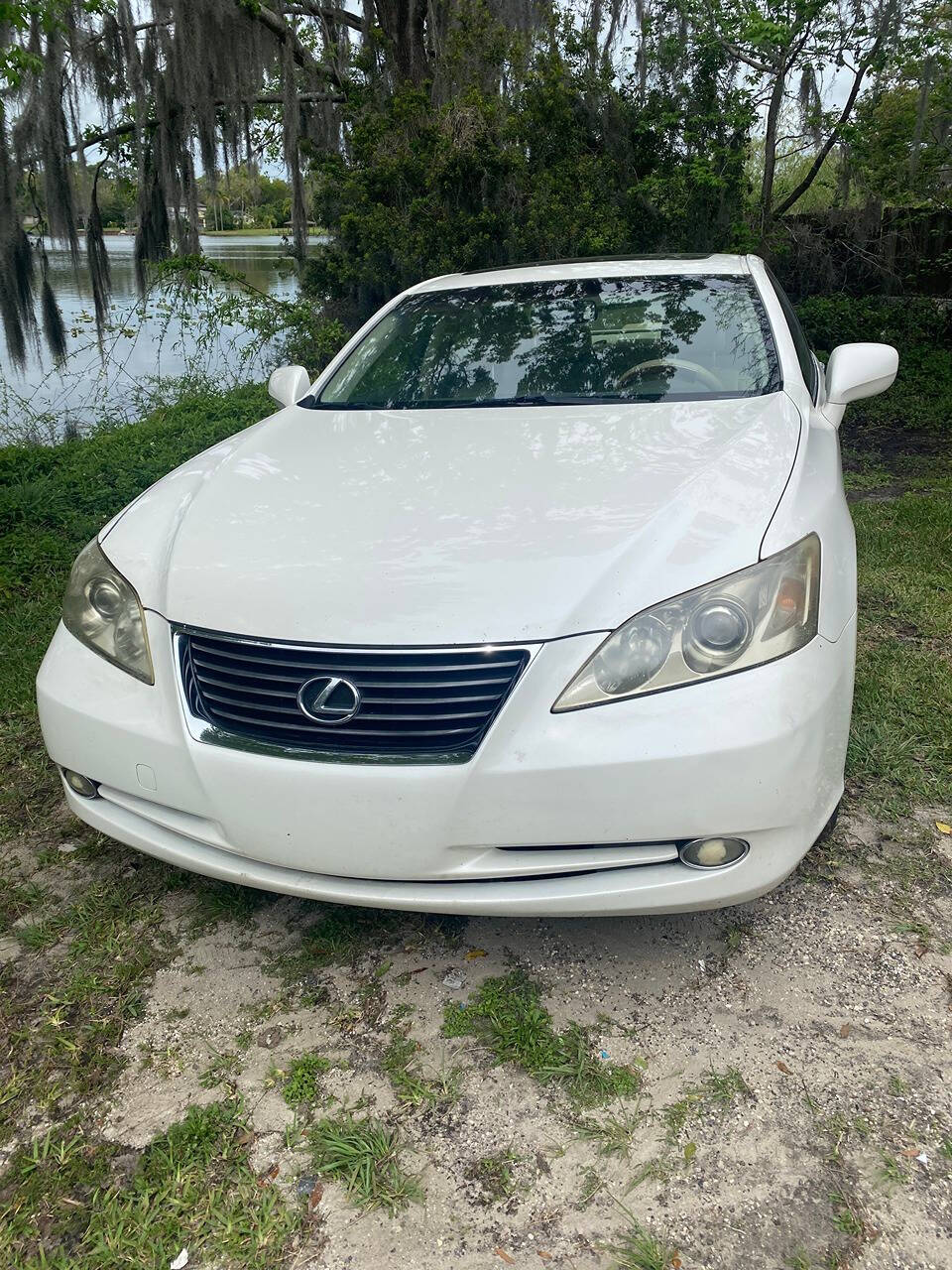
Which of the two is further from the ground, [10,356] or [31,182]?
[31,182]

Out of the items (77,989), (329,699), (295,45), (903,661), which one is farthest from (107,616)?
(295,45)

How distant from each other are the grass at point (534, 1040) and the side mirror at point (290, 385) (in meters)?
2.15

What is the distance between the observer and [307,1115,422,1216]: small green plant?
1.57 meters

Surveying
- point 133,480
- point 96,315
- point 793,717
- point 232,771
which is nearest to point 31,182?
point 96,315

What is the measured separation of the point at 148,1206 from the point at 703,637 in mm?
1345

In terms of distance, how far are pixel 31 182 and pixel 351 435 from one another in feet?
21.0

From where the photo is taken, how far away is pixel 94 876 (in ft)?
8.15

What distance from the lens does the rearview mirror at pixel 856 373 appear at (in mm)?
2885

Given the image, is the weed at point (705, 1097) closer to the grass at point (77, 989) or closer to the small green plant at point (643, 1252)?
the small green plant at point (643, 1252)

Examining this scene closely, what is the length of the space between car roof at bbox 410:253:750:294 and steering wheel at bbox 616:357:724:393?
2.13ft

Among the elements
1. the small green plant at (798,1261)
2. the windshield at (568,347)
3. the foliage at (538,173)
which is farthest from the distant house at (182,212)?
the small green plant at (798,1261)

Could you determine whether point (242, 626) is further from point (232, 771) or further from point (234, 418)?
point (234, 418)

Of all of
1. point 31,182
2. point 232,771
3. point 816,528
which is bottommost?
point 232,771

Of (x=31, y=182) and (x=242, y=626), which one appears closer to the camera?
(x=242, y=626)
